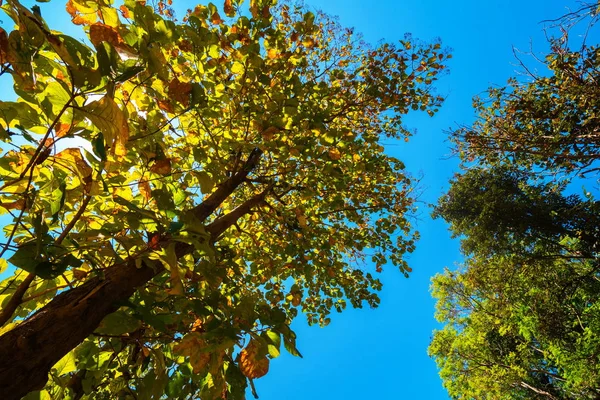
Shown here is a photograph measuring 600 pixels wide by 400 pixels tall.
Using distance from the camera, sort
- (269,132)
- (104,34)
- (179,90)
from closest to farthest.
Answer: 1. (104,34)
2. (179,90)
3. (269,132)

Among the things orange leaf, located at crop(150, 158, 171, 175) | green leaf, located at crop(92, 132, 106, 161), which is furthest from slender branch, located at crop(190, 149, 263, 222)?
green leaf, located at crop(92, 132, 106, 161)

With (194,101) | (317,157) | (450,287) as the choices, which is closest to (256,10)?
(317,157)

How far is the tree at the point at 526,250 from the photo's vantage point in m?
7.00

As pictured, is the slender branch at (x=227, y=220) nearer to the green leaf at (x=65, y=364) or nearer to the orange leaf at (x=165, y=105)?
the orange leaf at (x=165, y=105)

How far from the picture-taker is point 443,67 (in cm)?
449

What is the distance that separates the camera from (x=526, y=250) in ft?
36.1

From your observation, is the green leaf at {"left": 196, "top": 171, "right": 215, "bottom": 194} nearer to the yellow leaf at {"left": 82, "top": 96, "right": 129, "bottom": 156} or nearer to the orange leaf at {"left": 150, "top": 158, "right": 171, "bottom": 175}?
the orange leaf at {"left": 150, "top": 158, "right": 171, "bottom": 175}

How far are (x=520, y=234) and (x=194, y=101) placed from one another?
37.0 feet

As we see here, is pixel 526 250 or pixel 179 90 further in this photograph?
pixel 526 250

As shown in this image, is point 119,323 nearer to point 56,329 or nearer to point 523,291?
point 56,329

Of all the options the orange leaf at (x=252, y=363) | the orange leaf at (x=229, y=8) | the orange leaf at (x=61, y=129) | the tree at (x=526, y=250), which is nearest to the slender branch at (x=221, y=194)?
the orange leaf at (x=61, y=129)

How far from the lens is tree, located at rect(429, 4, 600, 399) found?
6996 millimetres

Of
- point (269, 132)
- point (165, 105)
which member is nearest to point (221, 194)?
point (269, 132)

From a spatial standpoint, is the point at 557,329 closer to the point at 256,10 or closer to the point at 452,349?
the point at 452,349
